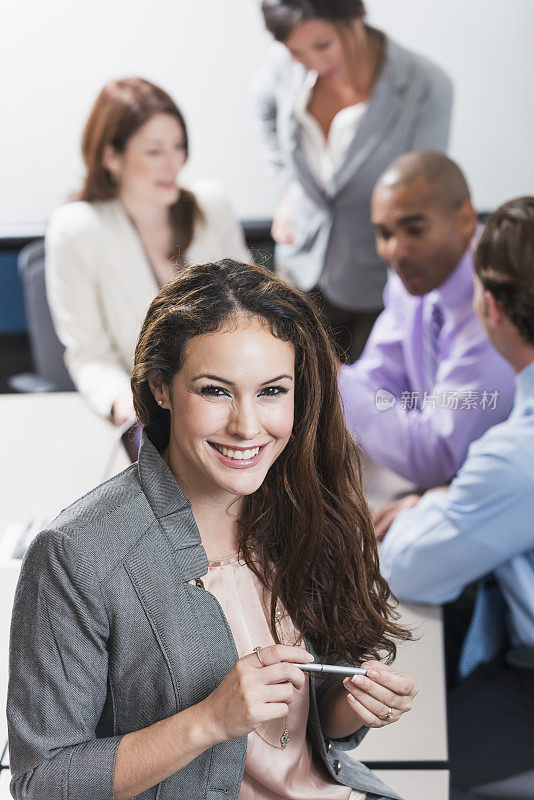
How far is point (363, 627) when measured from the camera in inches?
36.4

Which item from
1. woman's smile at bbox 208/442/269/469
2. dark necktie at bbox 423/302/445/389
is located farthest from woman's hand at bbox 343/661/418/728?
dark necktie at bbox 423/302/445/389

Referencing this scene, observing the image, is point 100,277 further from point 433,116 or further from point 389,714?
point 389,714

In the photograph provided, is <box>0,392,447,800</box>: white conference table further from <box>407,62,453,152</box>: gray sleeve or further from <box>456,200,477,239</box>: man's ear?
<box>407,62,453,152</box>: gray sleeve

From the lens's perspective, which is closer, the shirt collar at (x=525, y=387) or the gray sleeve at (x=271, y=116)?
the shirt collar at (x=525, y=387)

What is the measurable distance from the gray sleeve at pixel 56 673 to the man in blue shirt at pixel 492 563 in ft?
1.84

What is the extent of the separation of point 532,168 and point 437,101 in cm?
21

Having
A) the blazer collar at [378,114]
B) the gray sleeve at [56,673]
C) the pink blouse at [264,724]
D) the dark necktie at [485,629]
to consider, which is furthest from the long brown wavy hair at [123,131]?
the gray sleeve at [56,673]

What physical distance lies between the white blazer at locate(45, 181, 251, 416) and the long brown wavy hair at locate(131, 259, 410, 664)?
31.1 inches

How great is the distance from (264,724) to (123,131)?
114 centimetres

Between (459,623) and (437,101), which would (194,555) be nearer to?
(459,623)

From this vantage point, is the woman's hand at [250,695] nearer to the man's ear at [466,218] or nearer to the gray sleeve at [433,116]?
the man's ear at [466,218]

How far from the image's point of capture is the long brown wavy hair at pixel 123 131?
5.53 ft

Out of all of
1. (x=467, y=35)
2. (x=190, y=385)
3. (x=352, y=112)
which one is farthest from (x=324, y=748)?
(x=467, y=35)

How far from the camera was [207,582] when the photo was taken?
2.86 feet
